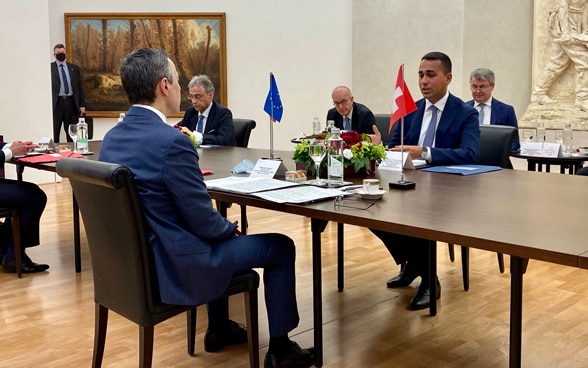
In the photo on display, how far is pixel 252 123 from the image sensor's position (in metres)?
6.28

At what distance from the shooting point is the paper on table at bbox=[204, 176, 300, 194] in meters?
3.06

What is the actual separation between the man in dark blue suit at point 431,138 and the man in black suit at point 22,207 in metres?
2.32

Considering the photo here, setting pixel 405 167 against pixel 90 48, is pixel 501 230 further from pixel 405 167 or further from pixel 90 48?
pixel 90 48

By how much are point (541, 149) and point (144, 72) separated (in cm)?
363

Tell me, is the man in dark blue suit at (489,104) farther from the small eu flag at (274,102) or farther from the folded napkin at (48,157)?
the folded napkin at (48,157)

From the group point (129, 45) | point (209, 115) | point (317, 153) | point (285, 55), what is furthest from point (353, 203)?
point (129, 45)

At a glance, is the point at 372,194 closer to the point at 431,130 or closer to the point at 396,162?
the point at 396,162

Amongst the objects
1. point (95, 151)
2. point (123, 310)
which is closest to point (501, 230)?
point (123, 310)

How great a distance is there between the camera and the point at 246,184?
3219 mm

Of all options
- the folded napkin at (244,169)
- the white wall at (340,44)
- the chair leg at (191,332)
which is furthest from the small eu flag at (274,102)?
the white wall at (340,44)

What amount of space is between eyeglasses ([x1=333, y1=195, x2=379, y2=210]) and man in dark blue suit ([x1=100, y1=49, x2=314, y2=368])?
281 mm

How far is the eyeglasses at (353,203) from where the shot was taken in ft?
8.84

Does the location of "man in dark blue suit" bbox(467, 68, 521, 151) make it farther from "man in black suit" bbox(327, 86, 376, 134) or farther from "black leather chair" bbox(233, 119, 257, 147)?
"black leather chair" bbox(233, 119, 257, 147)

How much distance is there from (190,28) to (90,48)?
1.55 m
